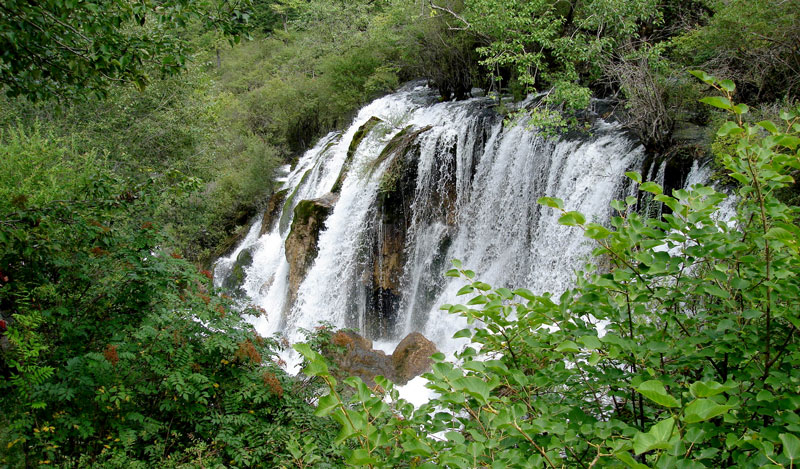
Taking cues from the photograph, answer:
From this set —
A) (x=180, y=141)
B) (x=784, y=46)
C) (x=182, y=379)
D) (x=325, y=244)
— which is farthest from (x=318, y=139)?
(x=182, y=379)

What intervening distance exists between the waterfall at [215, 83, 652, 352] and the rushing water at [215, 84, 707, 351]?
24 millimetres

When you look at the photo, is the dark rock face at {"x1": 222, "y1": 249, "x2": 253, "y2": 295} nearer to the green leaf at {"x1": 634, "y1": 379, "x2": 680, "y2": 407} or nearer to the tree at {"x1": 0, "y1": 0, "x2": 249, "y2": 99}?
the tree at {"x1": 0, "y1": 0, "x2": 249, "y2": 99}

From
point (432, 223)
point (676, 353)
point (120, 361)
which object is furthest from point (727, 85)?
point (432, 223)

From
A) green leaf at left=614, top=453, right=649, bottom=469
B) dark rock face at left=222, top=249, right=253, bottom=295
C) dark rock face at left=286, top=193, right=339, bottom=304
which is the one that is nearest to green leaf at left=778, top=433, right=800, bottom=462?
green leaf at left=614, top=453, right=649, bottom=469

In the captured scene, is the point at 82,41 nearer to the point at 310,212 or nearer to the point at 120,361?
the point at 120,361

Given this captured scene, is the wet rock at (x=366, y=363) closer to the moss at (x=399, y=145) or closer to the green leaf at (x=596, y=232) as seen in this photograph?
the moss at (x=399, y=145)

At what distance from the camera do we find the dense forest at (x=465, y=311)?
1.39 metres

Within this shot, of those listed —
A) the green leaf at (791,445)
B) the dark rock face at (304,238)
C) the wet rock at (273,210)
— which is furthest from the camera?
the wet rock at (273,210)

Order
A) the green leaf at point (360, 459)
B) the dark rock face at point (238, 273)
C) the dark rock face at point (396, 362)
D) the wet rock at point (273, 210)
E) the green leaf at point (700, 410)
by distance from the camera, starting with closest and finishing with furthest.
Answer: the green leaf at point (700, 410) → the green leaf at point (360, 459) → the dark rock face at point (396, 362) → the dark rock face at point (238, 273) → the wet rock at point (273, 210)

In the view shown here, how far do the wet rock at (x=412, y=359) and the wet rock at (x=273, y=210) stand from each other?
760 cm

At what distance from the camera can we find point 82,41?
3.78m

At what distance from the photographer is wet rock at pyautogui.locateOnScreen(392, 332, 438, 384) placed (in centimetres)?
785

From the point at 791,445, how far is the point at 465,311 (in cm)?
89

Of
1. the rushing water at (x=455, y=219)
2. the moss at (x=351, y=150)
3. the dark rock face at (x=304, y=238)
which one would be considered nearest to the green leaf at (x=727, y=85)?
the rushing water at (x=455, y=219)
